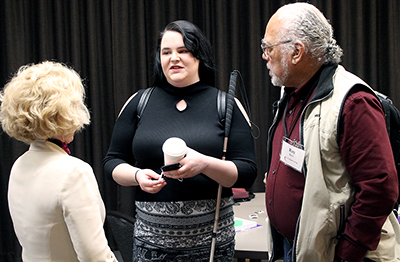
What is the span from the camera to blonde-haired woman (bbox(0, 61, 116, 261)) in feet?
3.64

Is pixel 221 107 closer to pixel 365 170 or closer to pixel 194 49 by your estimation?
pixel 194 49

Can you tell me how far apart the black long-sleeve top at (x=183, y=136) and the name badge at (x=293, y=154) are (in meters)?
0.22

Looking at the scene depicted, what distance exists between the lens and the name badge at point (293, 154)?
4.82ft

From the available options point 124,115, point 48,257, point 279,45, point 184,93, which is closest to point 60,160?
point 48,257

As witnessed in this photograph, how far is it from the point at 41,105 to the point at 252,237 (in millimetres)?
1538

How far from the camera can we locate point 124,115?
1836 millimetres

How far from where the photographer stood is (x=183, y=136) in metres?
1.71

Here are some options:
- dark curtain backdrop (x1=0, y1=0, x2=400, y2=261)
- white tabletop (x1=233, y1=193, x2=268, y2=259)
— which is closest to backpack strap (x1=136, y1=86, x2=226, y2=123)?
white tabletop (x1=233, y1=193, x2=268, y2=259)

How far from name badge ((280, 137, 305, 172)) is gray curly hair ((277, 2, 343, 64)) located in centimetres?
36

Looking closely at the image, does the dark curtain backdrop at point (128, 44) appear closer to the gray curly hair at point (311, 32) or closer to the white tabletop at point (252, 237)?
the white tabletop at point (252, 237)

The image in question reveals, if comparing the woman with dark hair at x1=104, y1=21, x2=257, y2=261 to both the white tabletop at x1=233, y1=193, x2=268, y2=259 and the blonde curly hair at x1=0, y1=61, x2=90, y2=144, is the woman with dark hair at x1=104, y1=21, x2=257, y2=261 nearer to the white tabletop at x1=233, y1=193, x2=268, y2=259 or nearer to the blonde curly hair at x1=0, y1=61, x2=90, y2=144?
the white tabletop at x1=233, y1=193, x2=268, y2=259

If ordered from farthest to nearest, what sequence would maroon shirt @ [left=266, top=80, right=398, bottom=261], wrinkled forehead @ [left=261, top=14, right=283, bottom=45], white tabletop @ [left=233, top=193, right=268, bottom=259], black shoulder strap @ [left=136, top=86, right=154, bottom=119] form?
white tabletop @ [left=233, top=193, right=268, bottom=259], black shoulder strap @ [left=136, top=86, right=154, bottom=119], wrinkled forehead @ [left=261, top=14, right=283, bottom=45], maroon shirt @ [left=266, top=80, right=398, bottom=261]

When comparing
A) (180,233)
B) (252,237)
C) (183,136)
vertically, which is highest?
(183,136)

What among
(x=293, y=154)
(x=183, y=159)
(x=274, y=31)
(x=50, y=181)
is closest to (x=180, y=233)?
(x=183, y=159)
